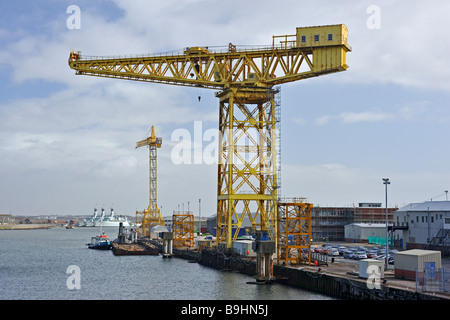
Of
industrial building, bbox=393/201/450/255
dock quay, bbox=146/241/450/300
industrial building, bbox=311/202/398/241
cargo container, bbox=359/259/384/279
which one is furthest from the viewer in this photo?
industrial building, bbox=311/202/398/241

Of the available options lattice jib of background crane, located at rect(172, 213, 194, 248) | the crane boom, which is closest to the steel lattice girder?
the crane boom

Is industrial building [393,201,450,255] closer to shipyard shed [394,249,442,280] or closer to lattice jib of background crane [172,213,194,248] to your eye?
shipyard shed [394,249,442,280]

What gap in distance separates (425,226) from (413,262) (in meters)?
36.1

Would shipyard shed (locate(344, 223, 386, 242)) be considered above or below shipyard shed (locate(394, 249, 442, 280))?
below

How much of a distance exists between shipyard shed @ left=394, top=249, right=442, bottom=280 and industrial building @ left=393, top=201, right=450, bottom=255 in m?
27.0

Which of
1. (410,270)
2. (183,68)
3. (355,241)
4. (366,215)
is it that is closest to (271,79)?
(183,68)

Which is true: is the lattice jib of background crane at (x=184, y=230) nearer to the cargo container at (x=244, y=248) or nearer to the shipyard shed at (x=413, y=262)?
the cargo container at (x=244, y=248)

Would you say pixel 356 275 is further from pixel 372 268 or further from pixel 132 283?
pixel 132 283

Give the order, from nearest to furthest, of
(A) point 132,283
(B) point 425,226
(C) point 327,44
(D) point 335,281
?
1. (D) point 335,281
2. (A) point 132,283
3. (C) point 327,44
4. (B) point 425,226

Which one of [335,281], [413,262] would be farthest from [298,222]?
[413,262]

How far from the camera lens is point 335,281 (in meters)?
38.5

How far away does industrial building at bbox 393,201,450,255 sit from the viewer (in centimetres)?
6481

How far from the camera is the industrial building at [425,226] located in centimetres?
6481

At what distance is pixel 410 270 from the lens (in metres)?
37.0
